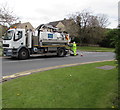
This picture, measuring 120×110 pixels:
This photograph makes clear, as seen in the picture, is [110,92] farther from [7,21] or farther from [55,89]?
[7,21]

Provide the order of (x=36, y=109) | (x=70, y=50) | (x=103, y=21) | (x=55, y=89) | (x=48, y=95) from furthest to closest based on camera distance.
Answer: (x=103, y=21) → (x=70, y=50) → (x=55, y=89) → (x=48, y=95) → (x=36, y=109)

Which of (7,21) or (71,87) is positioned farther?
(7,21)

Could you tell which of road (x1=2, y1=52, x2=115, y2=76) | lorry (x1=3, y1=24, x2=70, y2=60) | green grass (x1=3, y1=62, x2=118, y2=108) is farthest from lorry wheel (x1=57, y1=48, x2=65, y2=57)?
green grass (x1=3, y1=62, x2=118, y2=108)

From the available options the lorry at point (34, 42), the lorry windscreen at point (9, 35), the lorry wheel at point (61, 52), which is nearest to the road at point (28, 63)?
the lorry at point (34, 42)

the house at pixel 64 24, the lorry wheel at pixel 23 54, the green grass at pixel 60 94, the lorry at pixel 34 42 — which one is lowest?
the green grass at pixel 60 94

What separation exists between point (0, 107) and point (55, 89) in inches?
65.3

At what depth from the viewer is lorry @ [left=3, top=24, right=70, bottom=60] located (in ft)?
40.9

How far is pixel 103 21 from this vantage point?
51.4m

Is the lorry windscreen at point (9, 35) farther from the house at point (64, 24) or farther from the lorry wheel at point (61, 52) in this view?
the house at point (64, 24)

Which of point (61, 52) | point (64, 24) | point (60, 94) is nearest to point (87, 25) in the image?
point (64, 24)

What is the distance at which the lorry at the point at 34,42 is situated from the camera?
12461mm

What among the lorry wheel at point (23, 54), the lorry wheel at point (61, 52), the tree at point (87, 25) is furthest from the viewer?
the tree at point (87, 25)

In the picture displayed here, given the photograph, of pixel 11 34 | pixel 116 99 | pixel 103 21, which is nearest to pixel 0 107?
pixel 116 99

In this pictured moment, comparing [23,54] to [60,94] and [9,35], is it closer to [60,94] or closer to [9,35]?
[9,35]
